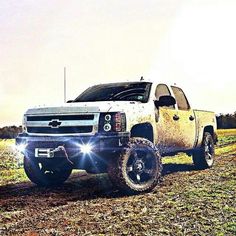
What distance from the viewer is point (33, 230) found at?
486 centimetres

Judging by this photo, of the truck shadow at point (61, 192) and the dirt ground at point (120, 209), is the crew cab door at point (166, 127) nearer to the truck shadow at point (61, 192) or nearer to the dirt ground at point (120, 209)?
the dirt ground at point (120, 209)

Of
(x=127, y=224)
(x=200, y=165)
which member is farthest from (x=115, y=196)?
(x=200, y=165)

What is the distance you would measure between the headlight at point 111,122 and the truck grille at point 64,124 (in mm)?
100

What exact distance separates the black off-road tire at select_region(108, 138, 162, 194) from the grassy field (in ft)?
0.66

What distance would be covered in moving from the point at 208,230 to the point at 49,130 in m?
3.59

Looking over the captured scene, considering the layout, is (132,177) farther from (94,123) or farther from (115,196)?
(94,123)

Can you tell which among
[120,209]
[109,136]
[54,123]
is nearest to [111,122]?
[109,136]

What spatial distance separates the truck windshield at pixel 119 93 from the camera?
801 cm

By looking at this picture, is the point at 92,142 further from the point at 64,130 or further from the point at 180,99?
the point at 180,99

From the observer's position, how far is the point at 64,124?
22.9ft

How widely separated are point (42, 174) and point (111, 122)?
229cm

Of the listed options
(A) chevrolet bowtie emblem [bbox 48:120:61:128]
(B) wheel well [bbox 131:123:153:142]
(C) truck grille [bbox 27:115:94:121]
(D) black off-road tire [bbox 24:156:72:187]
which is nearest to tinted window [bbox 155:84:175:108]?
(B) wheel well [bbox 131:123:153:142]

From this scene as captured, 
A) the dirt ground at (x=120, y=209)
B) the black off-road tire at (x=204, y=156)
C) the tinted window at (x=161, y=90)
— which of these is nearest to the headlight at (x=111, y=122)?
the dirt ground at (x=120, y=209)

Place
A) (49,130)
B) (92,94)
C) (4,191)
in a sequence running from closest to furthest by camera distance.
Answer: (49,130) < (4,191) < (92,94)
